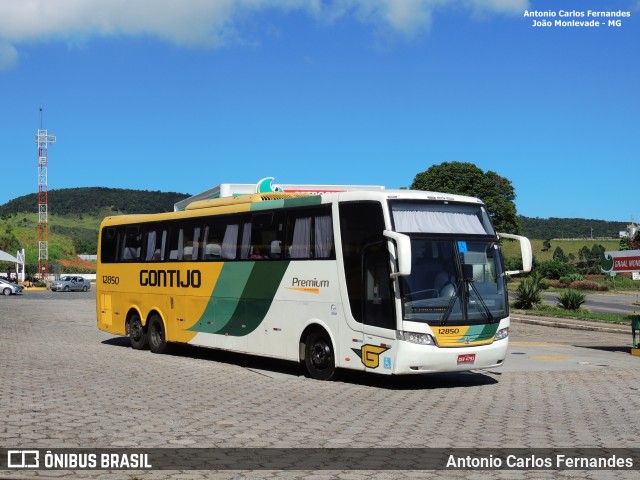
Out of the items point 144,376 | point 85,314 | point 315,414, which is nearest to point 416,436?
point 315,414

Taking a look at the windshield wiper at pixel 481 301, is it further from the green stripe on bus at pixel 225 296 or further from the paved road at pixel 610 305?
the paved road at pixel 610 305

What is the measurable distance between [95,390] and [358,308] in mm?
4400

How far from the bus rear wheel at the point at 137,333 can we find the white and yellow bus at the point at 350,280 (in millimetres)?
2142

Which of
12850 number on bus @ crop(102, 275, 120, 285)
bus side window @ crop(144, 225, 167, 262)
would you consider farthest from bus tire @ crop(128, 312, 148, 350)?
bus side window @ crop(144, 225, 167, 262)

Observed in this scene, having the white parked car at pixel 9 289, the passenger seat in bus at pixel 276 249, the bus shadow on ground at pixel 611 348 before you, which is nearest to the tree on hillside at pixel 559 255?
the white parked car at pixel 9 289

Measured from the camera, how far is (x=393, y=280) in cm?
1370

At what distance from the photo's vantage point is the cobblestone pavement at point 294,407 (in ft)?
29.1

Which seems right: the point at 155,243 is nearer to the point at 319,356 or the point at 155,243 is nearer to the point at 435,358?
the point at 319,356

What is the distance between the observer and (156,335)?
20.7 meters

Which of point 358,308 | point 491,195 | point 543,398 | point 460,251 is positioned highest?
point 491,195

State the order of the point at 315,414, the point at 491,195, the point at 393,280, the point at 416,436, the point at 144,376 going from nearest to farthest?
1. the point at 416,436
2. the point at 315,414
3. the point at 393,280
4. the point at 144,376
5. the point at 491,195

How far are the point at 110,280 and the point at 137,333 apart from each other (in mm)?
2045

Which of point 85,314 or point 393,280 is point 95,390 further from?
point 85,314

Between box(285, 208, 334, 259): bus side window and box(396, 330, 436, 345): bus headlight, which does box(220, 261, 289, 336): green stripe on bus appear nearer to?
box(285, 208, 334, 259): bus side window
